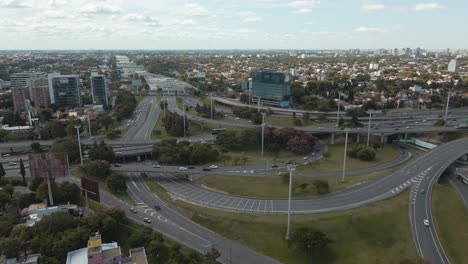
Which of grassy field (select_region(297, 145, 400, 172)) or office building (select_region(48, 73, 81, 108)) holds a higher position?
office building (select_region(48, 73, 81, 108))

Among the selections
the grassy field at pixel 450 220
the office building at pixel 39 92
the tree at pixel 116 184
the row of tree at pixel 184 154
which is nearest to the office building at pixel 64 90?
the office building at pixel 39 92

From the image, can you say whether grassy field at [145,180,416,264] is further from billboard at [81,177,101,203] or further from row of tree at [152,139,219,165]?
row of tree at [152,139,219,165]

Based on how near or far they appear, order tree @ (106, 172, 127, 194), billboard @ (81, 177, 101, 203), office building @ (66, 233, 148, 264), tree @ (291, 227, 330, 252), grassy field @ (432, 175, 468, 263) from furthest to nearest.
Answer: tree @ (106, 172, 127, 194)
billboard @ (81, 177, 101, 203)
grassy field @ (432, 175, 468, 263)
tree @ (291, 227, 330, 252)
office building @ (66, 233, 148, 264)

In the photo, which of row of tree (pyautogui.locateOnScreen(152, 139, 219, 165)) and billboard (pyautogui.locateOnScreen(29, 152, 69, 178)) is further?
row of tree (pyautogui.locateOnScreen(152, 139, 219, 165))

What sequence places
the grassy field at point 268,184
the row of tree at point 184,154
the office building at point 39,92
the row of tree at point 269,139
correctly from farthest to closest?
the office building at point 39,92 → the row of tree at point 269,139 → the row of tree at point 184,154 → the grassy field at point 268,184

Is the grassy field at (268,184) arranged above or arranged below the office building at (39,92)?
below

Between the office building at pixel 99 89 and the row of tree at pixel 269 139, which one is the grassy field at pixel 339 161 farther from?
the office building at pixel 99 89

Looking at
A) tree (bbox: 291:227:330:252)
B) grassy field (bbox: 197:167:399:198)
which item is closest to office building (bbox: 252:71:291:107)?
grassy field (bbox: 197:167:399:198)
